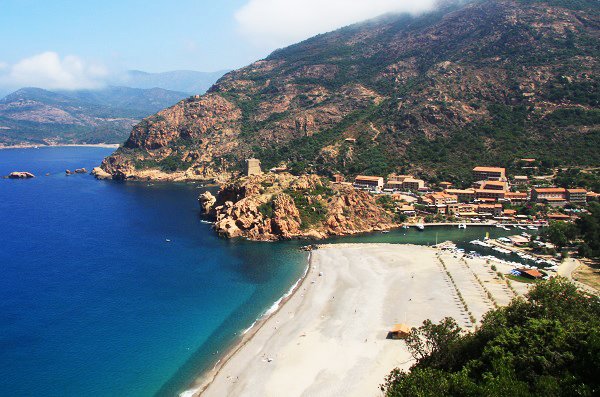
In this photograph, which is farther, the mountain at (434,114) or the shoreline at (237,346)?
the mountain at (434,114)

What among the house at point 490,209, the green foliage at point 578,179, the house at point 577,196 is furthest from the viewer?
the green foliage at point 578,179

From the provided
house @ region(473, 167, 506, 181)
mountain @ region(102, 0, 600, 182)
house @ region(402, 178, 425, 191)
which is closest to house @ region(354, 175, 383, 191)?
house @ region(402, 178, 425, 191)

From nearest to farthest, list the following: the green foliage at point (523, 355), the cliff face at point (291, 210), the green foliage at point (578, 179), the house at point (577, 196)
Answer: the green foliage at point (523, 355) → the cliff face at point (291, 210) → the house at point (577, 196) → the green foliage at point (578, 179)

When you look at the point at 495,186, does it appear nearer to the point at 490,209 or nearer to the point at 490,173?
the point at 490,173

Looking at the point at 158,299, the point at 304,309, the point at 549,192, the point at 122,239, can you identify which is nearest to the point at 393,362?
the point at 304,309

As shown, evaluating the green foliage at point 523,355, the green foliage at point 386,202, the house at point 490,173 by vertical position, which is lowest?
the green foliage at point 386,202

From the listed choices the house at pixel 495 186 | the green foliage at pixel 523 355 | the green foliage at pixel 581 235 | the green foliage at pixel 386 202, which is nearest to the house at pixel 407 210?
the green foliage at pixel 386 202

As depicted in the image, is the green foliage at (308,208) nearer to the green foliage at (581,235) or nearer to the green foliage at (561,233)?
the green foliage at (561,233)
